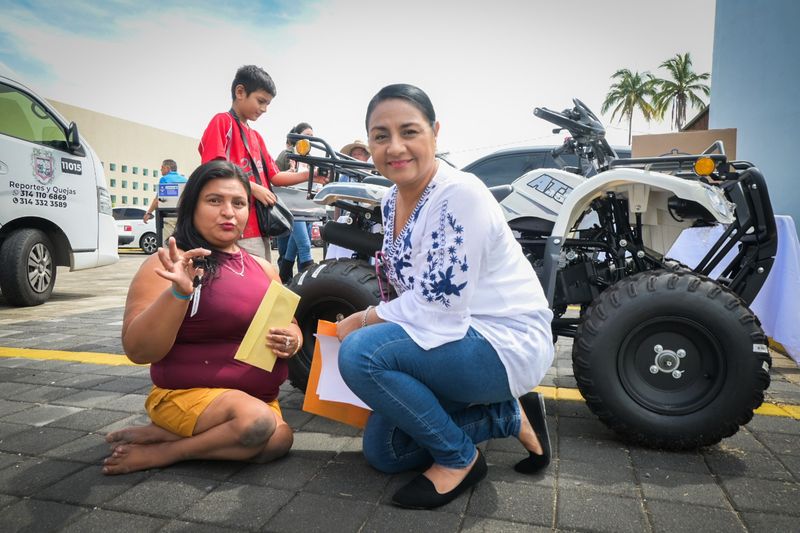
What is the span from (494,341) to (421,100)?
90cm

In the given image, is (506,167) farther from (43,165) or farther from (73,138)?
(43,165)

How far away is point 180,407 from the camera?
7.01 ft

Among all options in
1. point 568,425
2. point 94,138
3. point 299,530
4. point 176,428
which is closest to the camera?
point 299,530

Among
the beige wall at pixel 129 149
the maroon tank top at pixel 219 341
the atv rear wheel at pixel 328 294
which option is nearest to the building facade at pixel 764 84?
the atv rear wheel at pixel 328 294

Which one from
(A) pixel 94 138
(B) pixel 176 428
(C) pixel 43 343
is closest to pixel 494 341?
(B) pixel 176 428

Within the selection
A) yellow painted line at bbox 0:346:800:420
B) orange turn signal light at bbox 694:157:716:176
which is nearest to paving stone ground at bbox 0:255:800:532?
yellow painted line at bbox 0:346:800:420

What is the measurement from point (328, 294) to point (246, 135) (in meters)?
1.11

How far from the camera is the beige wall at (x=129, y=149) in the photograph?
119 feet

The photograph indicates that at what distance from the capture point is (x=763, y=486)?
201cm

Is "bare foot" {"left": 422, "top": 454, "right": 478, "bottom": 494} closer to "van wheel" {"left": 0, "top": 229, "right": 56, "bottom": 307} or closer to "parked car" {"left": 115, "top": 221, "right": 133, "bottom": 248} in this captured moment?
"van wheel" {"left": 0, "top": 229, "right": 56, "bottom": 307}

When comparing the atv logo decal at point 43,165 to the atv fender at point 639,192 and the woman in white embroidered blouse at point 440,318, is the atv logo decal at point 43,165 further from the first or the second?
the atv fender at point 639,192

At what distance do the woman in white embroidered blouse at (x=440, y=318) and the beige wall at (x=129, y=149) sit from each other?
122ft

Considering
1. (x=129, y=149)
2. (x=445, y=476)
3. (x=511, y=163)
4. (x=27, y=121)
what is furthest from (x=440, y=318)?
(x=129, y=149)

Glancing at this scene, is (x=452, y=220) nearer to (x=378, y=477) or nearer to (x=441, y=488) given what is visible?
(x=441, y=488)
